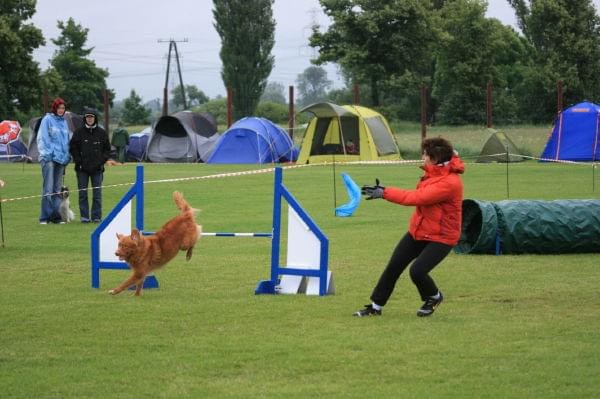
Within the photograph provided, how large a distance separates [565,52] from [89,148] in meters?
40.9

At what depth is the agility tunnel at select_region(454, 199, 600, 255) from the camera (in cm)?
1135

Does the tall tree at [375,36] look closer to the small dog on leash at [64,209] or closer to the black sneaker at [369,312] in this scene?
the small dog on leash at [64,209]

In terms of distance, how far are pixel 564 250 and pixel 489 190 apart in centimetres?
919

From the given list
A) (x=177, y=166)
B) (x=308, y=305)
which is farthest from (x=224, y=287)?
(x=177, y=166)

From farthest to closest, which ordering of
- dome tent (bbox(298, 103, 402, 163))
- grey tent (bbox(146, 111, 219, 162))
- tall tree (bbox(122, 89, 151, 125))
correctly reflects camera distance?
tall tree (bbox(122, 89, 151, 125))
grey tent (bbox(146, 111, 219, 162))
dome tent (bbox(298, 103, 402, 163))

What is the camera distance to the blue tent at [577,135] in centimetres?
3105

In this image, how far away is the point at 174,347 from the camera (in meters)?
6.59

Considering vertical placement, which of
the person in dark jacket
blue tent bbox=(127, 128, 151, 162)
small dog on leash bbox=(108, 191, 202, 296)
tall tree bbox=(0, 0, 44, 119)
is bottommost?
blue tent bbox=(127, 128, 151, 162)

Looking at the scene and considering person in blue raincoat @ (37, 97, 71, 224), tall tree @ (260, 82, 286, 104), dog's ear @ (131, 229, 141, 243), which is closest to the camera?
dog's ear @ (131, 229, 141, 243)

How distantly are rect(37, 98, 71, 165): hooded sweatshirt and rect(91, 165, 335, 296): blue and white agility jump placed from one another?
230 inches

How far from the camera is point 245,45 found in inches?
2350

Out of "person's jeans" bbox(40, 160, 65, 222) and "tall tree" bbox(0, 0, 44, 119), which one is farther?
"tall tree" bbox(0, 0, 44, 119)

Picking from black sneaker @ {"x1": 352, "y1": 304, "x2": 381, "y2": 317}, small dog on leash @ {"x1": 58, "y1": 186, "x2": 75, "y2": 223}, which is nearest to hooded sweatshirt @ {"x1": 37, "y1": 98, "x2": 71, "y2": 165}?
small dog on leash @ {"x1": 58, "y1": 186, "x2": 75, "y2": 223}

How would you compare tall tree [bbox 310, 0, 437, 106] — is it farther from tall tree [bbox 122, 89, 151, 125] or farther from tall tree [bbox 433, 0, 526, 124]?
tall tree [bbox 122, 89, 151, 125]
